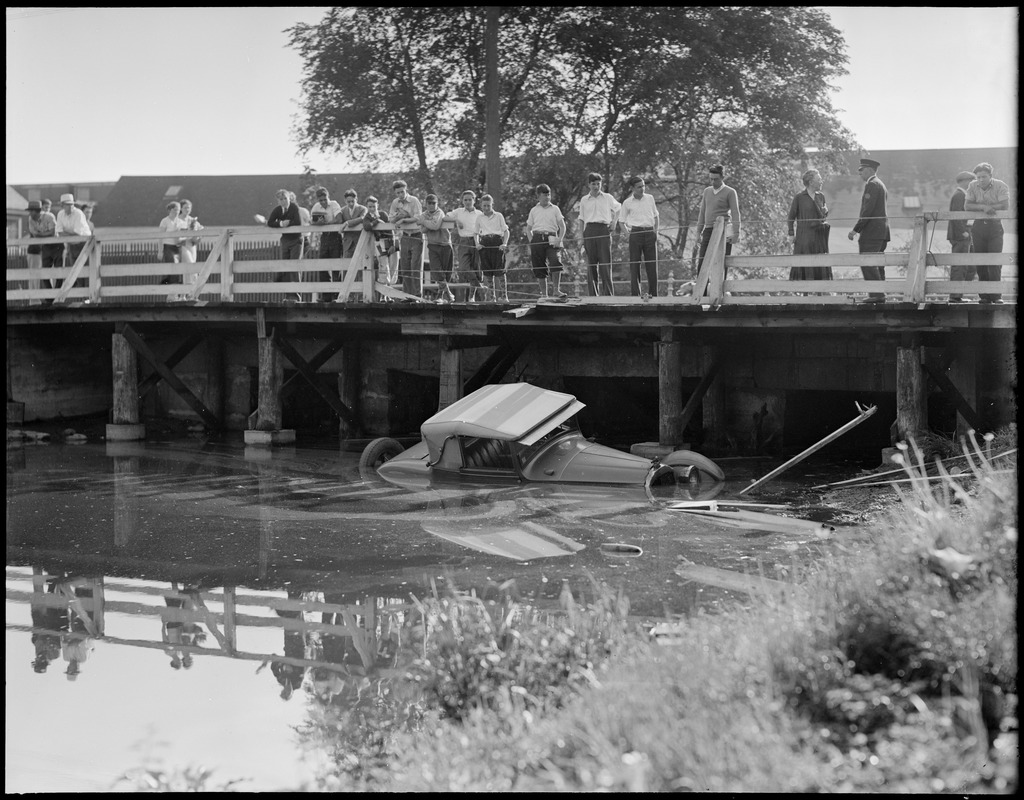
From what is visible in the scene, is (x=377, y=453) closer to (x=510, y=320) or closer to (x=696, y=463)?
Answer: (x=510, y=320)

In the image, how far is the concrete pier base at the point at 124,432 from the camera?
18.4 meters

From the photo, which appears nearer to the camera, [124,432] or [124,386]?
[124,432]

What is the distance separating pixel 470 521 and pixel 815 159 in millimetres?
21499

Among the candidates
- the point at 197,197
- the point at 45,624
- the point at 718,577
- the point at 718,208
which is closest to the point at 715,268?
the point at 718,208

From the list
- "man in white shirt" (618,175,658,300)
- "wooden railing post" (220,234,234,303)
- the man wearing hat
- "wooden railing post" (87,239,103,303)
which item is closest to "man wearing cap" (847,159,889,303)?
"man in white shirt" (618,175,658,300)

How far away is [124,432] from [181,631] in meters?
11.6

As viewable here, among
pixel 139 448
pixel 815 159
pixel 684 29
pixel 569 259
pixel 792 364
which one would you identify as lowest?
pixel 139 448

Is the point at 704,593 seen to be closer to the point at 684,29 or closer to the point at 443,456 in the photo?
the point at 443,456

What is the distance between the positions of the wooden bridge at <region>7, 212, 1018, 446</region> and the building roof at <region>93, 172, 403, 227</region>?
34.5 metres

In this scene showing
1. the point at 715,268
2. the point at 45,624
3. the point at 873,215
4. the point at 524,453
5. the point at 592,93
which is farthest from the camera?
the point at 592,93

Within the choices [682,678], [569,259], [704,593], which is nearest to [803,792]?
[682,678]

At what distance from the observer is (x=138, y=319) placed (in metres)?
18.5

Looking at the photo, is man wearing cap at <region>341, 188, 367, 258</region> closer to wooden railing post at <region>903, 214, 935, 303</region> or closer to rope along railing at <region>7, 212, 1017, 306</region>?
rope along railing at <region>7, 212, 1017, 306</region>

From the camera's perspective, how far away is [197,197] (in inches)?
2290
